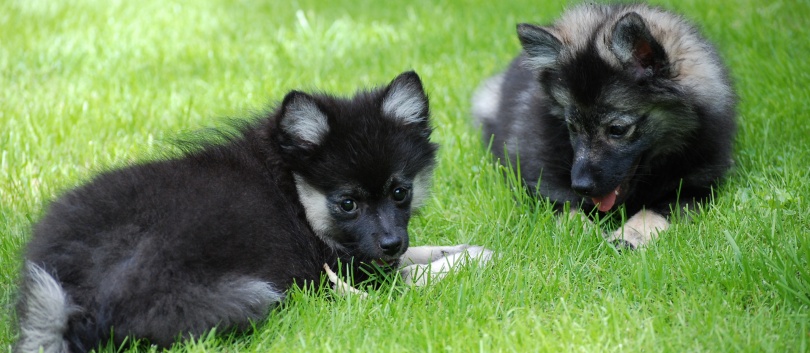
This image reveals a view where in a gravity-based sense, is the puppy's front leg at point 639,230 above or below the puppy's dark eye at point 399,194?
below

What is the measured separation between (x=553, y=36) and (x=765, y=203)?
1.35 metres

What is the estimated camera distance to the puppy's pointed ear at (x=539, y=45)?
14.6 feet

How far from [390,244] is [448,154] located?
1.68 metres

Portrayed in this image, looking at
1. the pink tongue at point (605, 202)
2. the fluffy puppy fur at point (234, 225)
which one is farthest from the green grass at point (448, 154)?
the pink tongue at point (605, 202)

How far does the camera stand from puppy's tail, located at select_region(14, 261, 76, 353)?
9.95 feet

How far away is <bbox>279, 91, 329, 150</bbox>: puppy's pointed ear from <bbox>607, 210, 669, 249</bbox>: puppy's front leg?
4.94 ft

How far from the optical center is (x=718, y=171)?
4609 mm

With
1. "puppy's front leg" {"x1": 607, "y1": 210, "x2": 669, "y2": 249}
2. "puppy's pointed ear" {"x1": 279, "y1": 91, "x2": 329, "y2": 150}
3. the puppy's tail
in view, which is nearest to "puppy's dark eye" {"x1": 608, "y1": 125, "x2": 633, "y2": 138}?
"puppy's front leg" {"x1": 607, "y1": 210, "x2": 669, "y2": 249}

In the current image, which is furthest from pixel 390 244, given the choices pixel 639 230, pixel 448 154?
pixel 448 154

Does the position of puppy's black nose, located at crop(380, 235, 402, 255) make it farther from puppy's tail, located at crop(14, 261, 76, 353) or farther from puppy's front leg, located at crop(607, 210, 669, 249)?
puppy's tail, located at crop(14, 261, 76, 353)

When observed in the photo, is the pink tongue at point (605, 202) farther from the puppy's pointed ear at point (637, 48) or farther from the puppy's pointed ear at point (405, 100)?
the puppy's pointed ear at point (405, 100)

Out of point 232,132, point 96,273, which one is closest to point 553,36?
point 232,132

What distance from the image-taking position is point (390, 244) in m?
3.74

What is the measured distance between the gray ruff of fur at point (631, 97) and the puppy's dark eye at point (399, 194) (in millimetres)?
944
